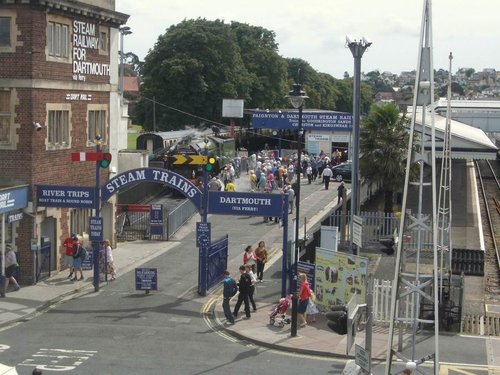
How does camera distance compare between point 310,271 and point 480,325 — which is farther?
point 310,271

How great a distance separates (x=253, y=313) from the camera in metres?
23.7

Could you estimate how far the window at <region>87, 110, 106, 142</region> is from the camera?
32125 mm

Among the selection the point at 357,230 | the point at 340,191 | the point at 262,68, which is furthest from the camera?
the point at 262,68

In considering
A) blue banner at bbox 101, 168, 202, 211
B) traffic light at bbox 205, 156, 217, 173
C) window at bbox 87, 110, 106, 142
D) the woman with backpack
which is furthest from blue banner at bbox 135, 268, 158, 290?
window at bbox 87, 110, 106, 142

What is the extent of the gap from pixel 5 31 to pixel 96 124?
610 centimetres

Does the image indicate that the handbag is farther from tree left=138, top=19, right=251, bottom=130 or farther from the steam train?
tree left=138, top=19, right=251, bottom=130

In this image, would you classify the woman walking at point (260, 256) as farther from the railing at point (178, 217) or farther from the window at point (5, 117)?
the railing at point (178, 217)

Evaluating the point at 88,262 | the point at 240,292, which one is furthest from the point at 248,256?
the point at 88,262

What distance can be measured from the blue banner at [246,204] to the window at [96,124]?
7.89 meters

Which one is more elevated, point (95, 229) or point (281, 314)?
point (95, 229)

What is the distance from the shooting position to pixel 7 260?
2586cm

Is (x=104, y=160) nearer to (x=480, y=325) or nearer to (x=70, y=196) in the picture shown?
(x=70, y=196)

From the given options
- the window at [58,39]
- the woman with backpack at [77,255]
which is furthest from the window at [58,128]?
the woman with backpack at [77,255]

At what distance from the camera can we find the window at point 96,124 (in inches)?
1265
